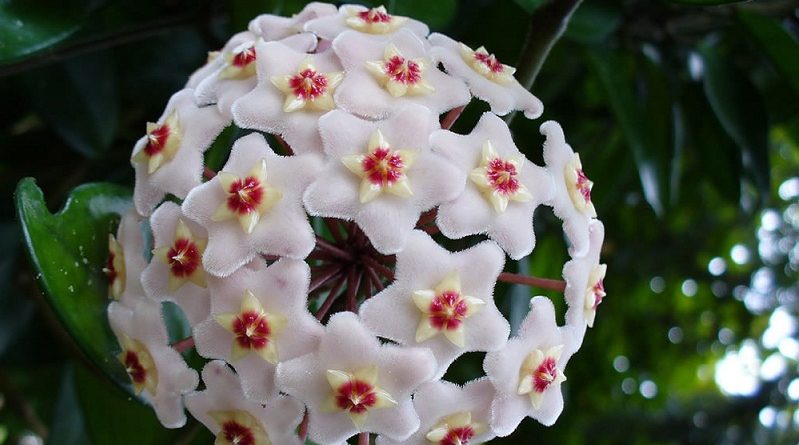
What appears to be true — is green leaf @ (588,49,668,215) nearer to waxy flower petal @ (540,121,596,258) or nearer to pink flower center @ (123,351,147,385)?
waxy flower petal @ (540,121,596,258)

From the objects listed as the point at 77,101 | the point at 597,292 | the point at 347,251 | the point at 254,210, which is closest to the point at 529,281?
the point at 597,292

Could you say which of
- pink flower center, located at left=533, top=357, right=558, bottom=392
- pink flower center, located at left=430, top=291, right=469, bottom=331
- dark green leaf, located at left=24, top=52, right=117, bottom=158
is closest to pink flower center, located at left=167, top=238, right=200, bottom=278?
pink flower center, located at left=430, top=291, right=469, bottom=331

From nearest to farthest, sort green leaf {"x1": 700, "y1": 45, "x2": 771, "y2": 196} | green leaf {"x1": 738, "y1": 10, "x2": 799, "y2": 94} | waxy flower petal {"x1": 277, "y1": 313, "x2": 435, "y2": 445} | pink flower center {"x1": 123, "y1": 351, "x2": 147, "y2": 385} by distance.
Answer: waxy flower petal {"x1": 277, "y1": 313, "x2": 435, "y2": 445} → pink flower center {"x1": 123, "y1": 351, "x2": 147, "y2": 385} → green leaf {"x1": 738, "y1": 10, "x2": 799, "y2": 94} → green leaf {"x1": 700, "y1": 45, "x2": 771, "y2": 196}

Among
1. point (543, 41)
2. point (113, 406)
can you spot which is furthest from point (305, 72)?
point (113, 406)

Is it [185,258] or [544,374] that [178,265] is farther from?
[544,374]

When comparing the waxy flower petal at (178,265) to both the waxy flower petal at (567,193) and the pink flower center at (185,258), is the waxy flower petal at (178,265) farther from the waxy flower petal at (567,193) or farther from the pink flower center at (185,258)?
the waxy flower petal at (567,193)

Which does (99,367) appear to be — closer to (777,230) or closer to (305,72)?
(305,72)
